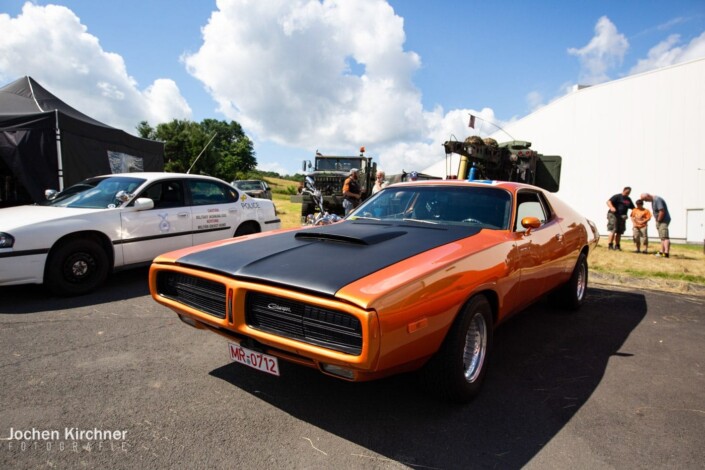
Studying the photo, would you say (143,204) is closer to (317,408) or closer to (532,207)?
(317,408)

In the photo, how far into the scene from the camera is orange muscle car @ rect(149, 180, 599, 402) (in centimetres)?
190

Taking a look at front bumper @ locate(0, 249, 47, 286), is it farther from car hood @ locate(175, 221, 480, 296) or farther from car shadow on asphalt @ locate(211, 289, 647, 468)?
car shadow on asphalt @ locate(211, 289, 647, 468)

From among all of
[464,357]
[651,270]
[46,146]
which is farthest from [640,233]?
[46,146]

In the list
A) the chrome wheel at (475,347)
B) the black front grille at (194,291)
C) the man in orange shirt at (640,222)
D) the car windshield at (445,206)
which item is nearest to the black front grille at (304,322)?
the black front grille at (194,291)

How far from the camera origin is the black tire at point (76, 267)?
4406mm

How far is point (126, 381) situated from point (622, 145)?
18.2 metres

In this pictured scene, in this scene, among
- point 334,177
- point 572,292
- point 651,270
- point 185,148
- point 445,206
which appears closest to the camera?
point 445,206

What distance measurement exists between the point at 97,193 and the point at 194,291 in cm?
377

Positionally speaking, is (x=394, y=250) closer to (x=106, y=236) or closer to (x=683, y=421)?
(x=683, y=421)

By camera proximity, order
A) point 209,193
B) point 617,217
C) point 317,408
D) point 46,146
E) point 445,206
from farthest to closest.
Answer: point 617,217 < point 46,146 < point 209,193 < point 445,206 < point 317,408

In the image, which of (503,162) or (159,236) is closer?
(159,236)

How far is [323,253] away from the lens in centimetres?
249

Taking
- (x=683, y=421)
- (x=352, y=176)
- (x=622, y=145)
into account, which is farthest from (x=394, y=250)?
(x=622, y=145)

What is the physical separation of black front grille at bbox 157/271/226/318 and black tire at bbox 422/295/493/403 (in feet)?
4.20
